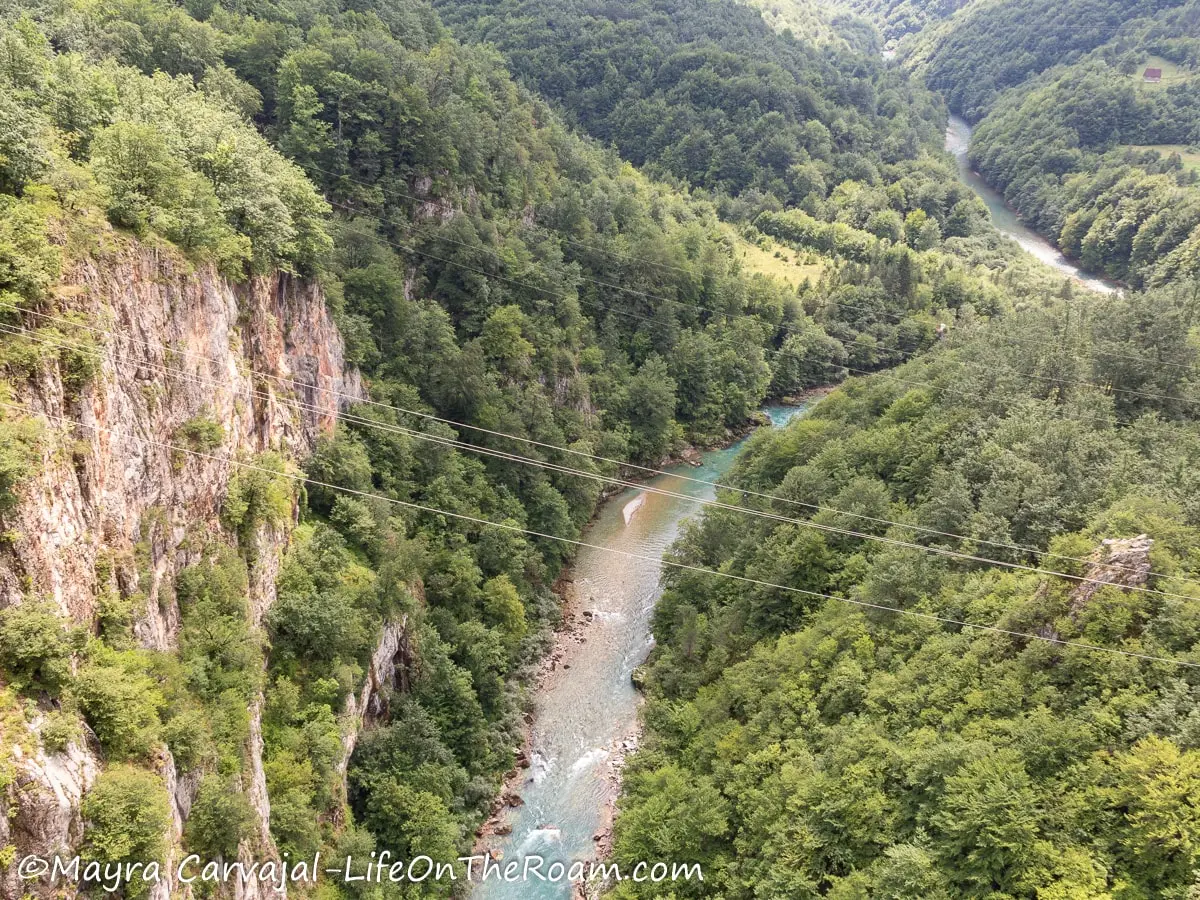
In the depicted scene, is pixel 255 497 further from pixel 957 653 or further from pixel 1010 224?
pixel 1010 224

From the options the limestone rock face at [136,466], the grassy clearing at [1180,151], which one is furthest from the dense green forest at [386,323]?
the grassy clearing at [1180,151]

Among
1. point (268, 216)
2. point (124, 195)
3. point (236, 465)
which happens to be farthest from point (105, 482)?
point (268, 216)

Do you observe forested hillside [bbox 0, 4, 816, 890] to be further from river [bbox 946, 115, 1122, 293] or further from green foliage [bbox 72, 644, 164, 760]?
river [bbox 946, 115, 1122, 293]

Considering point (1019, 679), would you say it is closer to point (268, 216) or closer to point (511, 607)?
point (511, 607)

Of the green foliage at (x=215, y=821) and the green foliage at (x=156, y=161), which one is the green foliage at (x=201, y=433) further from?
the green foliage at (x=215, y=821)

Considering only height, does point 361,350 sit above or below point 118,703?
above

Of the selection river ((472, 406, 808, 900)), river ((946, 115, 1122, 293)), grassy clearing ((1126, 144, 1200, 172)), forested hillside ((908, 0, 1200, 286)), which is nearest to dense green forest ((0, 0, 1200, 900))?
river ((472, 406, 808, 900))

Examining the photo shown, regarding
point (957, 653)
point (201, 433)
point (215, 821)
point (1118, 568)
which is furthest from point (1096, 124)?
point (215, 821)
